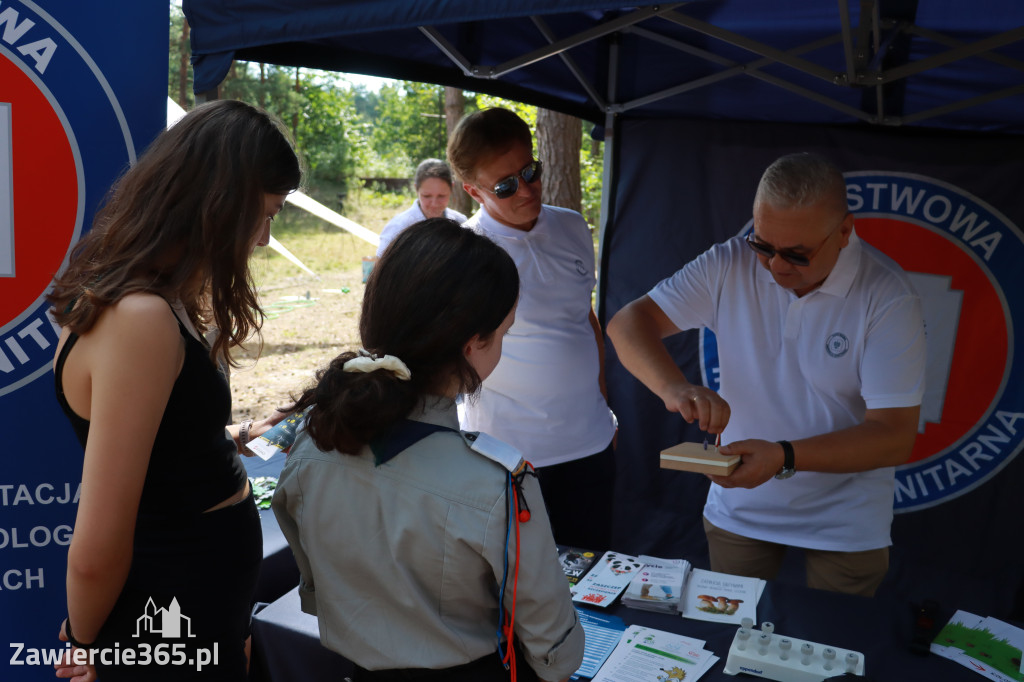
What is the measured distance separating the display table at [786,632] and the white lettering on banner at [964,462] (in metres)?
1.59

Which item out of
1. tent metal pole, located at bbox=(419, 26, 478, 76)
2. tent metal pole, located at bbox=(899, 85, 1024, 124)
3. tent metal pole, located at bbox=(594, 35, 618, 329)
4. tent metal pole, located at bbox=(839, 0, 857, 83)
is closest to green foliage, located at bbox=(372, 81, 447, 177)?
tent metal pole, located at bbox=(594, 35, 618, 329)

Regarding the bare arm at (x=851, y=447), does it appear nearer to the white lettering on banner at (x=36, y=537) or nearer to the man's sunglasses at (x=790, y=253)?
the man's sunglasses at (x=790, y=253)

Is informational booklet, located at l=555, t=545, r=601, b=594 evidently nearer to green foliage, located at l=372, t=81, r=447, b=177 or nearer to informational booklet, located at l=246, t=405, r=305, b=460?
informational booklet, located at l=246, t=405, r=305, b=460

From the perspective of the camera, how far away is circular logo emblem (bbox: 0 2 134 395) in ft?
5.80

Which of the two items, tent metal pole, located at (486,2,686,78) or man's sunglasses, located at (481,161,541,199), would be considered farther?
man's sunglasses, located at (481,161,541,199)

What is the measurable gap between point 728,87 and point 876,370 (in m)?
1.62

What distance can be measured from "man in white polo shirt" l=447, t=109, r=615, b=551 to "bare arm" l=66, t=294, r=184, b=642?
1.35m

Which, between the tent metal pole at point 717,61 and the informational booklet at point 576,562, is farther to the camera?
the tent metal pole at point 717,61

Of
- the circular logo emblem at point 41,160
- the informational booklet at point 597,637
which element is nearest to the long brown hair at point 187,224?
the circular logo emblem at point 41,160

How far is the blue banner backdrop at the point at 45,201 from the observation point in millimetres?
1777

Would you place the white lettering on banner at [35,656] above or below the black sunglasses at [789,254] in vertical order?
below

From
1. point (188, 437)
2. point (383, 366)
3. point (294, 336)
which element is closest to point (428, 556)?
point (383, 366)

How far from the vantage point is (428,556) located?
1.20 metres

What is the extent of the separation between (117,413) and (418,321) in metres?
0.50
